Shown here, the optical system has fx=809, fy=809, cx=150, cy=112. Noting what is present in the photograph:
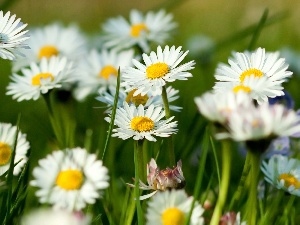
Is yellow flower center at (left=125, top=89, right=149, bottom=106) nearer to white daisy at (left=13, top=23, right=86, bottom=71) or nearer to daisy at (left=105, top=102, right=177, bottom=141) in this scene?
daisy at (left=105, top=102, right=177, bottom=141)

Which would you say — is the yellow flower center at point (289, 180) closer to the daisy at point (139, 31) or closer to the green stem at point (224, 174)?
the green stem at point (224, 174)

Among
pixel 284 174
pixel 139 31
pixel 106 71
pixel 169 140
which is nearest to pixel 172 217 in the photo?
pixel 169 140

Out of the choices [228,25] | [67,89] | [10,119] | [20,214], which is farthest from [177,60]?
[228,25]

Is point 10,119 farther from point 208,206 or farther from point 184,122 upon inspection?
point 208,206

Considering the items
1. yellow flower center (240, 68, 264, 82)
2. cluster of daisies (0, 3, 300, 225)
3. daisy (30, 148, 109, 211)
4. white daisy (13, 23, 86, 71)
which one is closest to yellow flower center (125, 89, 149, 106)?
cluster of daisies (0, 3, 300, 225)

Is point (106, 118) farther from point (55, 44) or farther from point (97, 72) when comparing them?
point (55, 44)

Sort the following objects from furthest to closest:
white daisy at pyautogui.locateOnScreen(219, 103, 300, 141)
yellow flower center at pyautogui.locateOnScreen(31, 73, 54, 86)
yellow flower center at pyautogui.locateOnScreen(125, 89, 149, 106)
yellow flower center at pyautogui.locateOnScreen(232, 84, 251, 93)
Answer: yellow flower center at pyautogui.locateOnScreen(31, 73, 54, 86), yellow flower center at pyautogui.locateOnScreen(125, 89, 149, 106), yellow flower center at pyautogui.locateOnScreen(232, 84, 251, 93), white daisy at pyautogui.locateOnScreen(219, 103, 300, 141)
